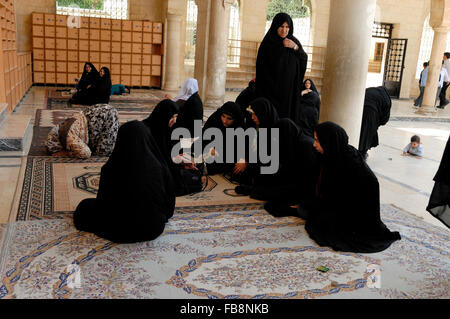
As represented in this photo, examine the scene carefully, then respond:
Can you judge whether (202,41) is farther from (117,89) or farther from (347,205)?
(347,205)

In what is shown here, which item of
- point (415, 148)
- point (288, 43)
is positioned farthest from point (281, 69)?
point (415, 148)

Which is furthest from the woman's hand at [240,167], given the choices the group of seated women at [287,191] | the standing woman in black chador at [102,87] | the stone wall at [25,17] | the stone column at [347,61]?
the stone wall at [25,17]

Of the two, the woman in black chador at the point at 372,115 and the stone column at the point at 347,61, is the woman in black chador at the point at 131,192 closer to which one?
the stone column at the point at 347,61

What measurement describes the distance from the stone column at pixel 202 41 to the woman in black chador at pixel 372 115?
3942 mm

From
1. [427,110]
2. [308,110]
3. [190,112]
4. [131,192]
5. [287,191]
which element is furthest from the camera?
[427,110]

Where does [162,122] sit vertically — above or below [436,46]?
below

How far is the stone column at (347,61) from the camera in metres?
4.01

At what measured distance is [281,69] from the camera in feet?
14.4

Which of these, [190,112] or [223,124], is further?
[190,112]

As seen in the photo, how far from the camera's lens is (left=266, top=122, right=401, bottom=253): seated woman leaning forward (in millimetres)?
2838

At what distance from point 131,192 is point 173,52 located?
31.7ft

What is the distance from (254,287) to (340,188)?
1009 mm

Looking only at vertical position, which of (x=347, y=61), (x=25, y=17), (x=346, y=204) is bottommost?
(x=346, y=204)

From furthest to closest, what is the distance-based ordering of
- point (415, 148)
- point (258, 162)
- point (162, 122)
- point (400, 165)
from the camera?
point (415, 148) < point (400, 165) < point (258, 162) < point (162, 122)
